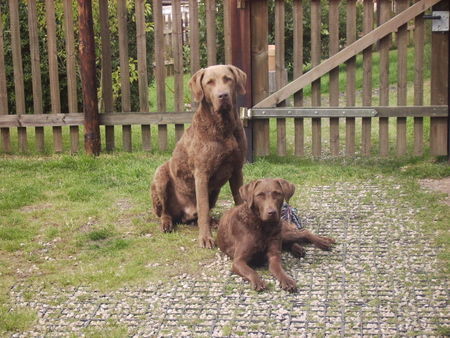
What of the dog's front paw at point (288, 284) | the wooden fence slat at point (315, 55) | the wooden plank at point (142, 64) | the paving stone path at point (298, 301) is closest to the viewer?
the paving stone path at point (298, 301)

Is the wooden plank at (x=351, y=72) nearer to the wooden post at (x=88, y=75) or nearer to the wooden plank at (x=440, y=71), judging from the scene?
the wooden plank at (x=440, y=71)

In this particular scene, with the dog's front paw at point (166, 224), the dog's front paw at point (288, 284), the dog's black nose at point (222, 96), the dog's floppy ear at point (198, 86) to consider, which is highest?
the dog's floppy ear at point (198, 86)

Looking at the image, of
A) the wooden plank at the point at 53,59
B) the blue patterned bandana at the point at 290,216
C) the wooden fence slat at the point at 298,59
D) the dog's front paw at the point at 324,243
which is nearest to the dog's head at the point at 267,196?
the dog's front paw at the point at 324,243

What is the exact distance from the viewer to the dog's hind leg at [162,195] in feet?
22.5

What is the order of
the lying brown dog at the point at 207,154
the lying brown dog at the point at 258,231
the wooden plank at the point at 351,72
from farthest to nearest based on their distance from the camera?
1. the wooden plank at the point at 351,72
2. the lying brown dog at the point at 207,154
3. the lying brown dog at the point at 258,231

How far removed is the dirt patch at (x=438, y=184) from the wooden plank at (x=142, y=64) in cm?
353

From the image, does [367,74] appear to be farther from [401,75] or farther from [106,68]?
[106,68]

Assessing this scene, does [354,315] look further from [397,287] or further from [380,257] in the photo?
[380,257]

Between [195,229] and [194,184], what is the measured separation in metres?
0.41

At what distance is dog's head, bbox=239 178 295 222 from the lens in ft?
17.7

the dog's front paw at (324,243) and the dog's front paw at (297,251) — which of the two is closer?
the dog's front paw at (297,251)

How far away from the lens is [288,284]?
5199mm

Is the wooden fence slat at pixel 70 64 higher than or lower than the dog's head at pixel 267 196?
higher

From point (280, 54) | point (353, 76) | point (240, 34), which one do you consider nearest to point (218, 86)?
point (240, 34)
